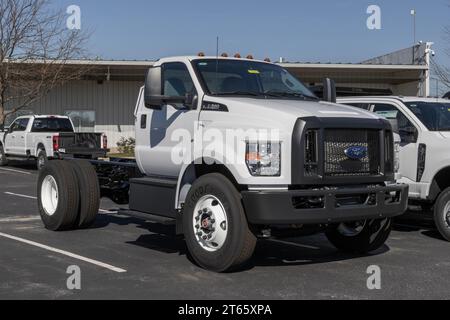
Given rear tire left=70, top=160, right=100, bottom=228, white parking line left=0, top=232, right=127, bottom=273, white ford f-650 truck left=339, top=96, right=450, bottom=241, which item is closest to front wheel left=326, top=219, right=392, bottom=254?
white ford f-650 truck left=339, top=96, right=450, bottom=241

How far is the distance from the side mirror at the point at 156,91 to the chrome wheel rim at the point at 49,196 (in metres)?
3.30

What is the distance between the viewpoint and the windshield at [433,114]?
361 inches

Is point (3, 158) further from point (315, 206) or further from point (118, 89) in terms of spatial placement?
point (315, 206)

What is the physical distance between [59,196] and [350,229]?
4.20 meters

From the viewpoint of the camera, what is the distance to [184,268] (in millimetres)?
6766

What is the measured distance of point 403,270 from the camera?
269 inches

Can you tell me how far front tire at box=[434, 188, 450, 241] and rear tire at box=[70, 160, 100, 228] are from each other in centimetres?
486

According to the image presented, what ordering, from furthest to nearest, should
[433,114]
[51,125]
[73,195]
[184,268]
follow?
1. [51,125]
2. [433,114]
3. [73,195]
4. [184,268]

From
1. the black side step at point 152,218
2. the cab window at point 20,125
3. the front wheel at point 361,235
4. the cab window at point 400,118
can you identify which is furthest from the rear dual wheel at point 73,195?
the cab window at point 20,125

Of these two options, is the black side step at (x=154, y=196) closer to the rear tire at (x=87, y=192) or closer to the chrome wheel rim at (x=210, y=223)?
the chrome wheel rim at (x=210, y=223)

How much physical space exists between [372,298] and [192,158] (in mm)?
2426

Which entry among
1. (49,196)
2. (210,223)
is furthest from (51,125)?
(210,223)

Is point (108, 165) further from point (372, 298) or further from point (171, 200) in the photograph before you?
point (372, 298)

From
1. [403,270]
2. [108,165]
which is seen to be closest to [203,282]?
[403,270]
